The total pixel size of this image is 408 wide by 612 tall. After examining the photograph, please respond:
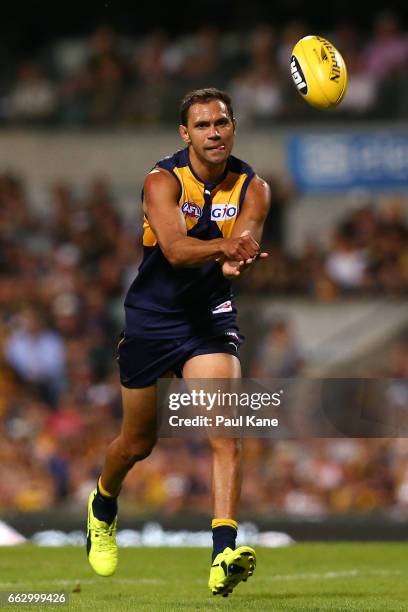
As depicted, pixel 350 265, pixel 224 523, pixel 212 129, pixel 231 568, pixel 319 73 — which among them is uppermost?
pixel 319 73

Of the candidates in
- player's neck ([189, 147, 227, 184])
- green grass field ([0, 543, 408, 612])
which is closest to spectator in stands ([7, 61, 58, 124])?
green grass field ([0, 543, 408, 612])

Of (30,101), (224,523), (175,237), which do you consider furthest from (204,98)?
(30,101)

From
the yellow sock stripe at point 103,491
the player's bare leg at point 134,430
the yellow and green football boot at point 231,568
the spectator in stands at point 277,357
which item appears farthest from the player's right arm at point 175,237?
the spectator in stands at point 277,357

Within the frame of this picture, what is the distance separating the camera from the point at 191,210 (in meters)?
7.89

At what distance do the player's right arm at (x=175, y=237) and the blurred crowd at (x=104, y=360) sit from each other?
22.3 ft

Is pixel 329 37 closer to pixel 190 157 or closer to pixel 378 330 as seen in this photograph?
pixel 378 330

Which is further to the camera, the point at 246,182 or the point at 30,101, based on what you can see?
the point at 30,101

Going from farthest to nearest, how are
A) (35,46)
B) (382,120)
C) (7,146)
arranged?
(35,46), (7,146), (382,120)

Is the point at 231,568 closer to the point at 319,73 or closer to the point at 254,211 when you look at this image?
the point at 254,211

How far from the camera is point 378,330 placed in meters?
17.8

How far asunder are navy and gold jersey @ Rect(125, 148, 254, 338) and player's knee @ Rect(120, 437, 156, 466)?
0.61m

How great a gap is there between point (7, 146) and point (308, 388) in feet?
28.6

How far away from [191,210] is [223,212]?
18 cm

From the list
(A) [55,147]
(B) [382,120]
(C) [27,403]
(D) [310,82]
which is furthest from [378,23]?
(D) [310,82]
